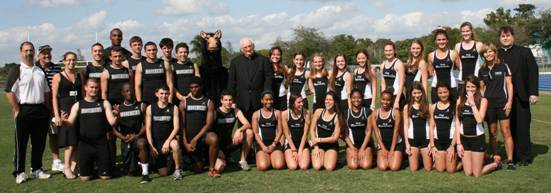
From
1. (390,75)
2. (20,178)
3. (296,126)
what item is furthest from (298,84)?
(20,178)

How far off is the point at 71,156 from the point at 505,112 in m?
5.84

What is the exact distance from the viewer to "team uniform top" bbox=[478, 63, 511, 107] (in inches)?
280

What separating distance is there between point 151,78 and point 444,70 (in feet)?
13.3

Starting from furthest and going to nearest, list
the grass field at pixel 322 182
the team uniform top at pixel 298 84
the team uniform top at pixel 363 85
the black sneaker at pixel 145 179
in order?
the team uniform top at pixel 298 84
the team uniform top at pixel 363 85
the black sneaker at pixel 145 179
the grass field at pixel 322 182

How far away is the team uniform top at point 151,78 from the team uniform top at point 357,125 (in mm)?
2647

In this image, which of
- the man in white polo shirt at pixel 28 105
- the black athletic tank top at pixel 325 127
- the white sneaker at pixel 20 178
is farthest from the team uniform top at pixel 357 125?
the white sneaker at pixel 20 178

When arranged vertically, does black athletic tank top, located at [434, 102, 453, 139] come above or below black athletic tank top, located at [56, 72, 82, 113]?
below

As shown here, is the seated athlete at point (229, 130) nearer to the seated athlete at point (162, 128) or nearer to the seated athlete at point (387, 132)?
the seated athlete at point (162, 128)

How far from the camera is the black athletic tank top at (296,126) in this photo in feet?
24.6

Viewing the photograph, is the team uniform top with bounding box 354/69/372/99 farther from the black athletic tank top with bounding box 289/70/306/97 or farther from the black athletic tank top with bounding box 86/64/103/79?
the black athletic tank top with bounding box 86/64/103/79

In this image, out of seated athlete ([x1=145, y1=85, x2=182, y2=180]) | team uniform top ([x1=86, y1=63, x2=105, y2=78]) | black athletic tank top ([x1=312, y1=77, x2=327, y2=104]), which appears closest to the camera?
seated athlete ([x1=145, y1=85, x2=182, y2=180])

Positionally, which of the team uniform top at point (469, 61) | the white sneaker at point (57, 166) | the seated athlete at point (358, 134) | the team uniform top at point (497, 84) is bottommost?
the white sneaker at point (57, 166)

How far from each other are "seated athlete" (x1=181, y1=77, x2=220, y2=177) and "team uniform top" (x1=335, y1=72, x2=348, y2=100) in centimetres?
195

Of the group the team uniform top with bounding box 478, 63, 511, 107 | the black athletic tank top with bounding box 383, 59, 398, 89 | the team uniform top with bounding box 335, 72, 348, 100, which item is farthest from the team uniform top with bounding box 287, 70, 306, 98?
the team uniform top with bounding box 478, 63, 511, 107
